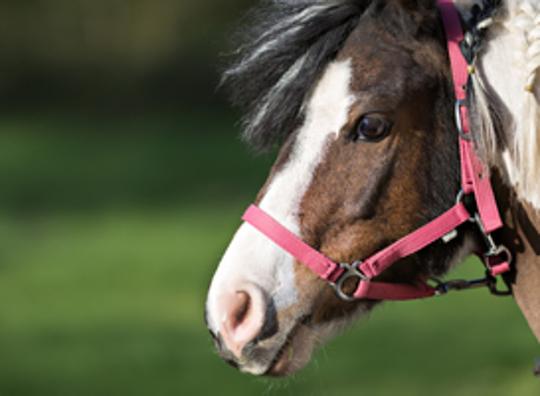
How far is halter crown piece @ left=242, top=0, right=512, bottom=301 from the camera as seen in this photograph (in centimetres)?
311

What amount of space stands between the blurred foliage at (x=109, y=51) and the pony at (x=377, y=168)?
829 inches

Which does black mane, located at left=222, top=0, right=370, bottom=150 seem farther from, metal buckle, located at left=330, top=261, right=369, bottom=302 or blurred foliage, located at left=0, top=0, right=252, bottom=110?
blurred foliage, located at left=0, top=0, right=252, bottom=110

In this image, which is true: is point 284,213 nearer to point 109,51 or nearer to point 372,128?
point 372,128

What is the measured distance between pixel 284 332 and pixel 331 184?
0.45 m

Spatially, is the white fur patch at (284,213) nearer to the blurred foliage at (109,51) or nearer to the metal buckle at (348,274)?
the metal buckle at (348,274)

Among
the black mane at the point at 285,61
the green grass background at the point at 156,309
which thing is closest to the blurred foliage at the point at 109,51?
the green grass background at the point at 156,309

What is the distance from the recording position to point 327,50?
3242 millimetres

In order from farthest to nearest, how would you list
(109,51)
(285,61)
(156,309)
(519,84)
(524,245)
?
(109,51) < (156,309) < (285,61) < (524,245) < (519,84)

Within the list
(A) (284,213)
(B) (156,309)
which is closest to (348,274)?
(A) (284,213)

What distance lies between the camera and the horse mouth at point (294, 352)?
10.5 ft

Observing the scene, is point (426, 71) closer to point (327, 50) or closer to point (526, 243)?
point (327, 50)

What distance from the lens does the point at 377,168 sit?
3143mm

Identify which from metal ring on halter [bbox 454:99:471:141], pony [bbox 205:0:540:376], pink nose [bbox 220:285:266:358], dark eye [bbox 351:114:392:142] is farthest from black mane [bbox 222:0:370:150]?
pink nose [bbox 220:285:266:358]

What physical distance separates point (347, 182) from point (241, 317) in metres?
0.50
